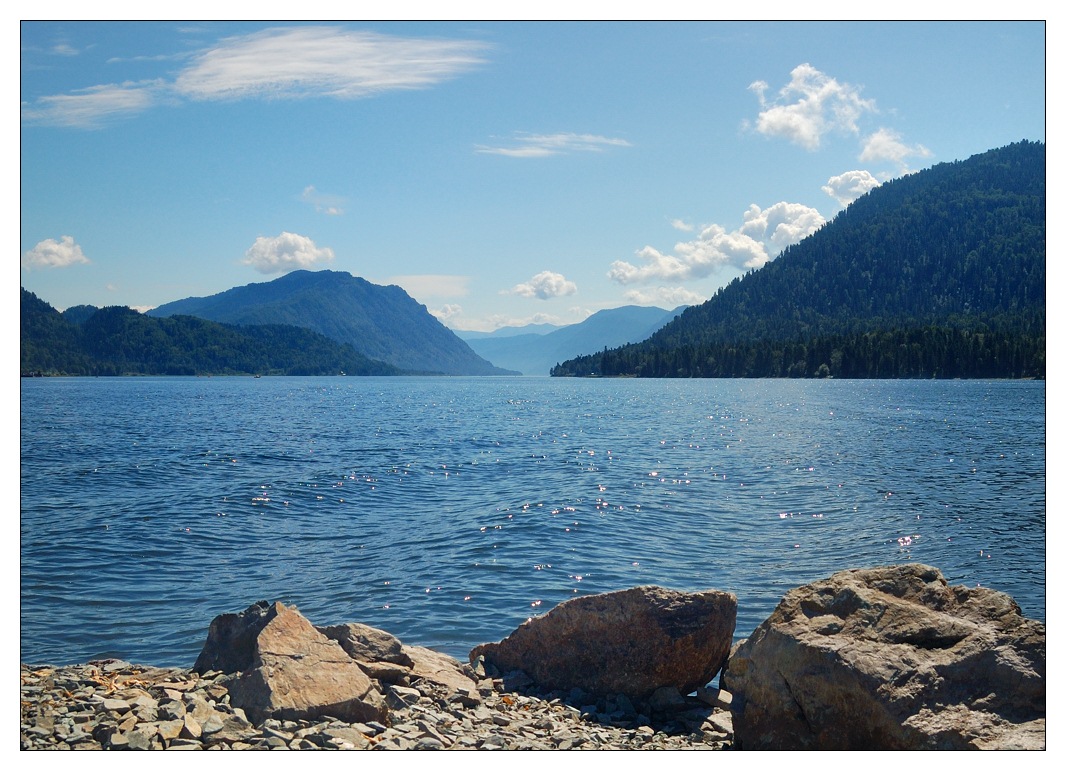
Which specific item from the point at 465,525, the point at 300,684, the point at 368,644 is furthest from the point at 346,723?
the point at 465,525

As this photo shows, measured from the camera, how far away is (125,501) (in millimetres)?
30234

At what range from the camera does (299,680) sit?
382 inches

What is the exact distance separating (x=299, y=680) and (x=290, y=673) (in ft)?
0.50

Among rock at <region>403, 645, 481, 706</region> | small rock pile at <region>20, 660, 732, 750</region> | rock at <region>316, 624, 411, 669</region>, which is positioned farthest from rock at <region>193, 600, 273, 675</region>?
rock at <region>403, 645, 481, 706</region>

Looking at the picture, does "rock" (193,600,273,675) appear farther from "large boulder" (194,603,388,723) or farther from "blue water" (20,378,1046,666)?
"blue water" (20,378,1046,666)

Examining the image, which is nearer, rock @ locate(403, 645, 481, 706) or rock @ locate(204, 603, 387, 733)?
rock @ locate(204, 603, 387, 733)

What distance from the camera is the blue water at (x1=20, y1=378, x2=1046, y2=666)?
56.6 feet

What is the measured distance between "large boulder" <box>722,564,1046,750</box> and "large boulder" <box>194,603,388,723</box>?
488 cm

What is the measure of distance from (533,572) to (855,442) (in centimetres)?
4322

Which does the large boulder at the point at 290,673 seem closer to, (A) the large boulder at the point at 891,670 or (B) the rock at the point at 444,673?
(B) the rock at the point at 444,673

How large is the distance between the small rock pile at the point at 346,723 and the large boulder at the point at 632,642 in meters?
0.34

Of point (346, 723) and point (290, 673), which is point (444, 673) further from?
point (290, 673)

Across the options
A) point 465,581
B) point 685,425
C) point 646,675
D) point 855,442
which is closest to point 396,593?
point 465,581

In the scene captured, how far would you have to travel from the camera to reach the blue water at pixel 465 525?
17.3 metres
